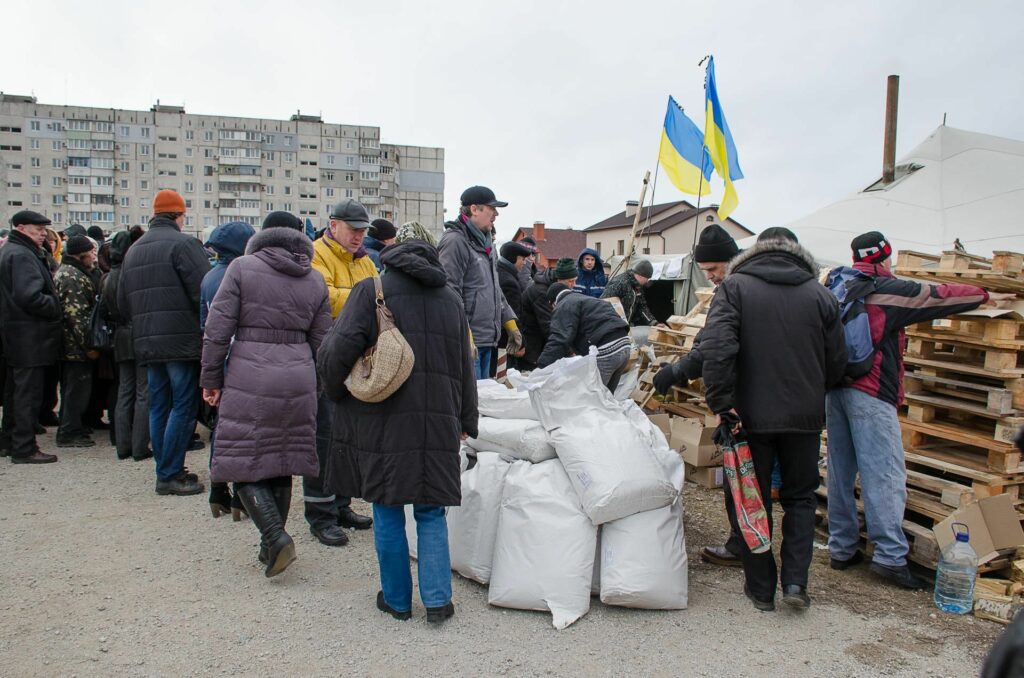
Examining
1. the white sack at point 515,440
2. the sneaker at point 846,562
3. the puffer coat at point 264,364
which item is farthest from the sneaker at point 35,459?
the sneaker at point 846,562

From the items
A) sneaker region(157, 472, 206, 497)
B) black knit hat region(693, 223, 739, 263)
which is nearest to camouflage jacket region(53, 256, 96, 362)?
sneaker region(157, 472, 206, 497)

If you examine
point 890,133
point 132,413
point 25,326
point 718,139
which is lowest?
point 132,413

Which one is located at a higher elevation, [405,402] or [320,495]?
[405,402]

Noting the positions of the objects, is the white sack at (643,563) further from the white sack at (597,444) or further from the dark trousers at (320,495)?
the dark trousers at (320,495)

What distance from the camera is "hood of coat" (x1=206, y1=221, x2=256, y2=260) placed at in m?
4.63

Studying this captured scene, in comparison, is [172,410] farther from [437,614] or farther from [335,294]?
[437,614]

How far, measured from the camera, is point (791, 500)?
355 cm

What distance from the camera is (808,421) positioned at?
3441 millimetres

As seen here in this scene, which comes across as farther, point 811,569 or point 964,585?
point 811,569

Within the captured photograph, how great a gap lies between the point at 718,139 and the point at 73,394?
8.40m

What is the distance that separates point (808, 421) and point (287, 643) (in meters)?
2.65

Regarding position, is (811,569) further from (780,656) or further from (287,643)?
(287,643)

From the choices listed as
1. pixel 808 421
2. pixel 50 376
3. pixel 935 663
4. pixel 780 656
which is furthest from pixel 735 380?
pixel 50 376

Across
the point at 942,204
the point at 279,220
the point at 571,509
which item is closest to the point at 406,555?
the point at 571,509
